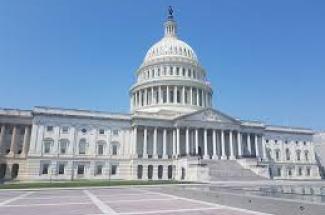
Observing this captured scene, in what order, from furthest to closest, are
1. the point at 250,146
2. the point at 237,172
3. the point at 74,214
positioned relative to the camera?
the point at 250,146, the point at 237,172, the point at 74,214

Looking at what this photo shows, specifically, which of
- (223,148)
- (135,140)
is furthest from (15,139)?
(223,148)

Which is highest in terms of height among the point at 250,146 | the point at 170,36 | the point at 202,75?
the point at 170,36

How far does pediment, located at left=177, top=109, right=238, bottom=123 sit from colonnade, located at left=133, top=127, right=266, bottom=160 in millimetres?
2442

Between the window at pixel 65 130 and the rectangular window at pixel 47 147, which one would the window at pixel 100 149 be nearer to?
the window at pixel 65 130

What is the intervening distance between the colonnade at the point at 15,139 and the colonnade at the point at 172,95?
32401 millimetres

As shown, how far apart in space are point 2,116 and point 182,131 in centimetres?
4007

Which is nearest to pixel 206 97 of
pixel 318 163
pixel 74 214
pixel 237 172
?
pixel 237 172

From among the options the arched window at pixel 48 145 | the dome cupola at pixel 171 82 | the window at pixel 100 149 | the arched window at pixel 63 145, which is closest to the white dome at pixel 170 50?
the dome cupola at pixel 171 82

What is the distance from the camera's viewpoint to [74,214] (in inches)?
539

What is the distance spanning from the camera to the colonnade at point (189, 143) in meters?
66.2

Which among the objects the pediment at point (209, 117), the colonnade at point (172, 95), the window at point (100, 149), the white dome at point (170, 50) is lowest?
the window at point (100, 149)

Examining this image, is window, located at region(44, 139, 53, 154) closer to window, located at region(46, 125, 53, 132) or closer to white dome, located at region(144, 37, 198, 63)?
window, located at region(46, 125, 53, 132)

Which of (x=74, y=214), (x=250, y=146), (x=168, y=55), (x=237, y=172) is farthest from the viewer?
(x=168, y=55)

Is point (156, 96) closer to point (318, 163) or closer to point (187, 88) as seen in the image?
point (187, 88)
